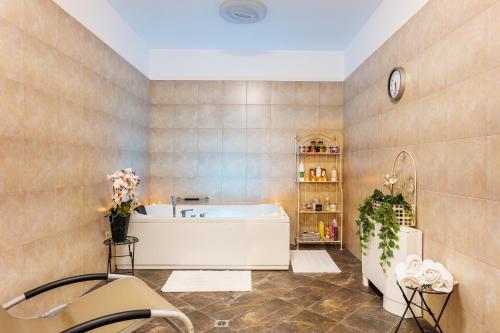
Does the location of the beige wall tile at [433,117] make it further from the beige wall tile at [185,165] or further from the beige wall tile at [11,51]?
the beige wall tile at [185,165]

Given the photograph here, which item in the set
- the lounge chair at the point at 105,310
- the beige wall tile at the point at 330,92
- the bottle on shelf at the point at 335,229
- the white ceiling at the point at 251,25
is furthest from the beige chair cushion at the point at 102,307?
the beige wall tile at the point at 330,92

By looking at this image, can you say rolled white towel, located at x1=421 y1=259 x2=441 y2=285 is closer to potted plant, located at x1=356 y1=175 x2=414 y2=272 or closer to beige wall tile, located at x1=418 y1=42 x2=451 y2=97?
potted plant, located at x1=356 y1=175 x2=414 y2=272

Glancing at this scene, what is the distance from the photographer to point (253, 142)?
464 cm

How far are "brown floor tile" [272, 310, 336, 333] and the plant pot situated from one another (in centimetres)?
163

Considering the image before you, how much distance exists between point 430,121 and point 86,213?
2.83 meters

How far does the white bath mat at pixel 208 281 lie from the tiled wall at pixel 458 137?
1.60 meters

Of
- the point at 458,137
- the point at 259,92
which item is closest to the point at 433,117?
the point at 458,137

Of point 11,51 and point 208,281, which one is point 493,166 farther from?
point 11,51

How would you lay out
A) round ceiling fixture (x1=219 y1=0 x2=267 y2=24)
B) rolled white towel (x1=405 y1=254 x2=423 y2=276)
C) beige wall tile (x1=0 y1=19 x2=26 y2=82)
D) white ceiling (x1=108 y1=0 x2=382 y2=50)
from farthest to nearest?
white ceiling (x1=108 y1=0 x2=382 y2=50)
round ceiling fixture (x1=219 y1=0 x2=267 y2=24)
rolled white towel (x1=405 y1=254 x2=423 y2=276)
beige wall tile (x1=0 y1=19 x2=26 y2=82)

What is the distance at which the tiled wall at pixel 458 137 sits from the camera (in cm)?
174

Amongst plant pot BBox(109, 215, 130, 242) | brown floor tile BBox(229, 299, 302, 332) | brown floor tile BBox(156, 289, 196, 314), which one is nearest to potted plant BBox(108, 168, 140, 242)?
plant pot BBox(109, 215, 130, 242)

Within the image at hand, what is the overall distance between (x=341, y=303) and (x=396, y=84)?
192cm

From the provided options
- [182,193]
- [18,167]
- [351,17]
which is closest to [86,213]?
[18,167]

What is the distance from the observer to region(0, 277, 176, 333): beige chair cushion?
1.54 m
